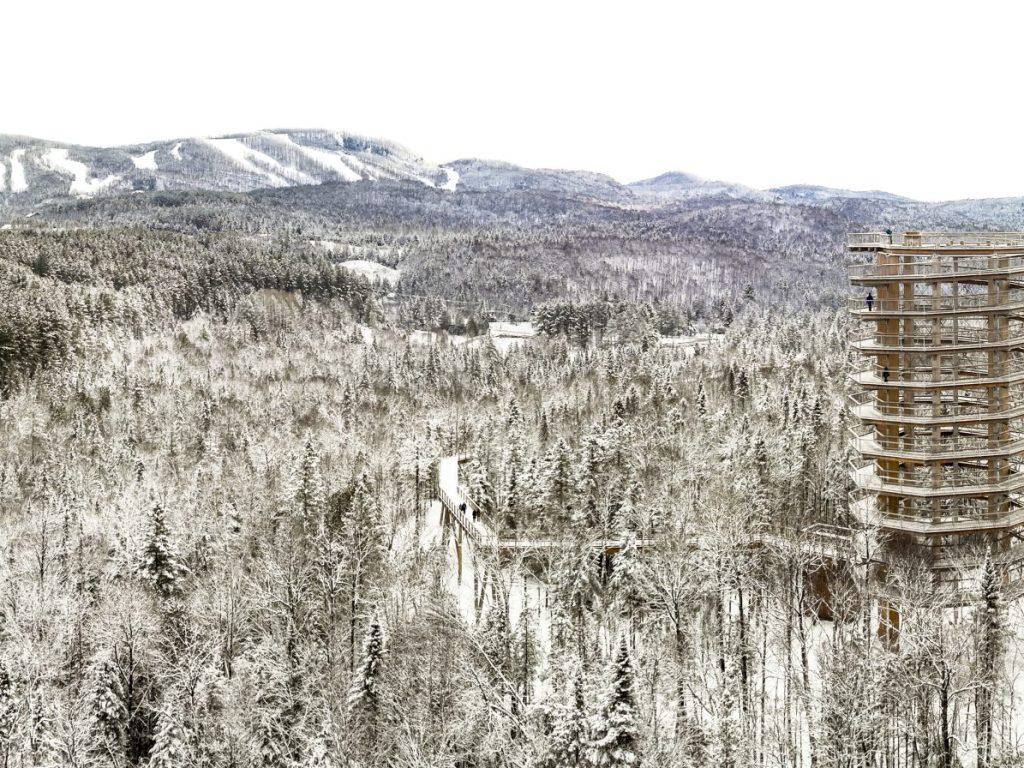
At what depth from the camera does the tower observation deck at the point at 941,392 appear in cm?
4000

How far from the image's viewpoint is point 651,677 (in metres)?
36.8

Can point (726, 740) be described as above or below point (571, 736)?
below

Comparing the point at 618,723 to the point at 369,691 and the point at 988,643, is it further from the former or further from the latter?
the point at 988,643

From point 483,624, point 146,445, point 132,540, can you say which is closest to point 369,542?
Answer: point 483,624

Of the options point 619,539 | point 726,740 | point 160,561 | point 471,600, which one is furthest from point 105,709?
point 619,539

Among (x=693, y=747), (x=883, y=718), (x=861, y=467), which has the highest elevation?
(x=861, y=467)

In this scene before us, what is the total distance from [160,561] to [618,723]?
1142 inches

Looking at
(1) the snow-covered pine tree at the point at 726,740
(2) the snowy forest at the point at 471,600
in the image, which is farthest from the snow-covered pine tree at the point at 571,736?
(1) the snow-covered pine tree at the point at 726,740

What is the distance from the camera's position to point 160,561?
45.6 m

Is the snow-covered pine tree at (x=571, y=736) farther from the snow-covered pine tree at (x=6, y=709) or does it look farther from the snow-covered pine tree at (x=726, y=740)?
Answer: the snow-covered pine tree at (x=6, y=709)

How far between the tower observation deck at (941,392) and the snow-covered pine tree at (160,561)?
119 ft

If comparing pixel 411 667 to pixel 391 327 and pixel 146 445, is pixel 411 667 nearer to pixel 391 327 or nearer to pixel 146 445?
pixel 146 445

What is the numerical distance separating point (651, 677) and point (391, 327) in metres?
160

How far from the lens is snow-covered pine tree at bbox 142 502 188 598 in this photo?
149 ft
